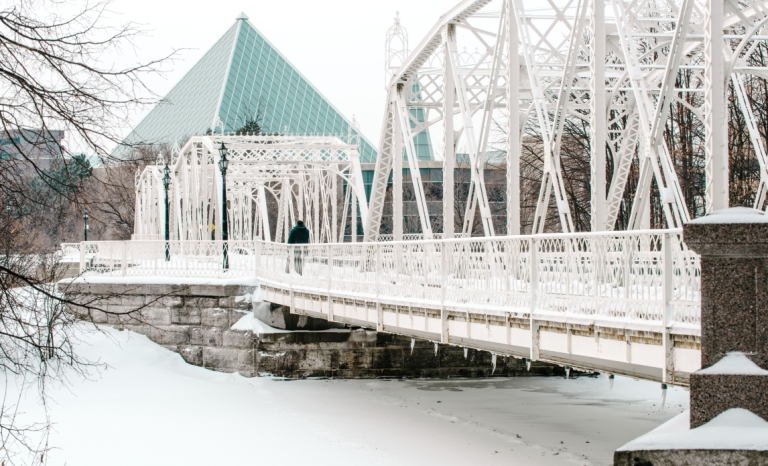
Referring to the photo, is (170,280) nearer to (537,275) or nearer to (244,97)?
(537,275)

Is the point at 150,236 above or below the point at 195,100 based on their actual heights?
below

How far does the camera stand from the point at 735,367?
5.75 meters

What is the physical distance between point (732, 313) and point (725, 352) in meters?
0.22

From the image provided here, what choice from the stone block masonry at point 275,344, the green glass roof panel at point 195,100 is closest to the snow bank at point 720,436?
the stone block masonry at point 275,344

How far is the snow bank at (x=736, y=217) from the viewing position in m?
5.68

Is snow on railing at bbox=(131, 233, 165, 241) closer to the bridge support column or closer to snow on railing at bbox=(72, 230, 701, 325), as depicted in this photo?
snow on railing at bbox=(72, 230, 701, 325)

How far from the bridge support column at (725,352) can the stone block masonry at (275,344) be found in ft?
55.3

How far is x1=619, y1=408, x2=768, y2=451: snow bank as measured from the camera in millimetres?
5477

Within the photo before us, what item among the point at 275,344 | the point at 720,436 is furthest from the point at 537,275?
the point at 275,344

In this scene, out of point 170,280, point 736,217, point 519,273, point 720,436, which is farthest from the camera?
point 170,280

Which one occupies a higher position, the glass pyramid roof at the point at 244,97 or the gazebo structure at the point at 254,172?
the glass pyramid roof at the point at 244,97

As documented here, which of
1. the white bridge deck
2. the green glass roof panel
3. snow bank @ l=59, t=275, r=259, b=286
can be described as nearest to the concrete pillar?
the white bridge deck

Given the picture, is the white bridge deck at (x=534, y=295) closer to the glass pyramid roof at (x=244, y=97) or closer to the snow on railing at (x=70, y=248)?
the snow on railing at (x=70, y=248)

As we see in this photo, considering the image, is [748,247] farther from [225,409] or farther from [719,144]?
[225,409]
